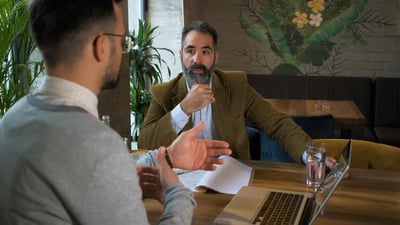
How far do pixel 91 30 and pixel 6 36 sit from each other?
1.32m

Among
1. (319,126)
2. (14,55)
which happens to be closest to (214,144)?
(14,55)

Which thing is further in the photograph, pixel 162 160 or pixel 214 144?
pixel 214 144

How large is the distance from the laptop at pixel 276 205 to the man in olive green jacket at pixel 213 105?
0.60m

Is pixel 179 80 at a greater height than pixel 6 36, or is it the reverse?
pixel 6 36

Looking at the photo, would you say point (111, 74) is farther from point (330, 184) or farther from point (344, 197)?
point (344, 197)

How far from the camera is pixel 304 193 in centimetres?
151

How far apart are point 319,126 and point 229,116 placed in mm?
906

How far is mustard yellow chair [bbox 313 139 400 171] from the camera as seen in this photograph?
2034mm

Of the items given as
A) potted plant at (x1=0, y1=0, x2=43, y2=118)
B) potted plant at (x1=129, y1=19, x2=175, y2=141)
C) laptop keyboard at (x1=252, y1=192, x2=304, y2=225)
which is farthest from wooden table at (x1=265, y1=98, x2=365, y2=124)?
laptop keyboard at (x1=252, y1=192, x2=304, y2=225)

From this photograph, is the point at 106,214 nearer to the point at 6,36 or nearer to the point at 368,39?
the point at 6,36

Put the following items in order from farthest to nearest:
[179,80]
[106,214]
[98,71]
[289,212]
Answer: [179,80]
[289,212]
[98,71]
[106,214]

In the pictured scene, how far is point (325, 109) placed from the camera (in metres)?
3.66

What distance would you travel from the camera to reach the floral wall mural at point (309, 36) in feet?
16.5

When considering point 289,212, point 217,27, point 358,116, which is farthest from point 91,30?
point 217,27
